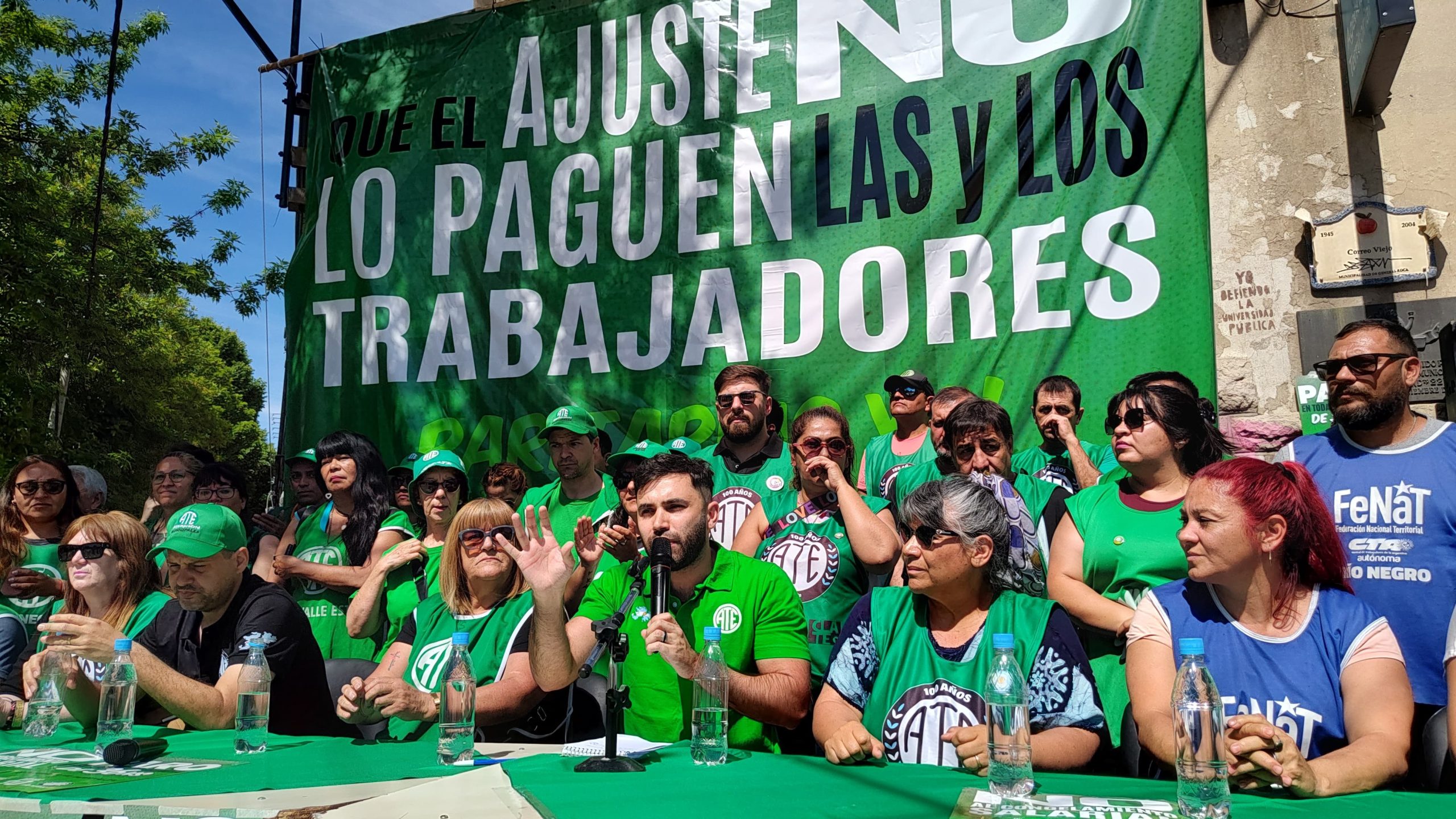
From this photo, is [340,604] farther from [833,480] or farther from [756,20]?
[756,20]

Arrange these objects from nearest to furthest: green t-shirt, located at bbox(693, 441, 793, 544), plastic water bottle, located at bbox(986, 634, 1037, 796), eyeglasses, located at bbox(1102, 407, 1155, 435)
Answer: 1. plastic water bottle, located at bbox(986, 634, 1037, 796)
2. eyeglasses, located at bbox(1102, 407, 1155, 435)
3. green t-shirt, located at bbox(693, 441, 793, 544)

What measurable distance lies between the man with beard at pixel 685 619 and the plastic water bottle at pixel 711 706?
14cm

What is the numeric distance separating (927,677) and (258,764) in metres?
1.70

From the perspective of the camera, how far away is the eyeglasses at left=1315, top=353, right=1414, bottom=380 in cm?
344

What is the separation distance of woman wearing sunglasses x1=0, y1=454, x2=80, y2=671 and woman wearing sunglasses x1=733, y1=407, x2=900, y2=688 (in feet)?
9.72

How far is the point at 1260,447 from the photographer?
4801 mm

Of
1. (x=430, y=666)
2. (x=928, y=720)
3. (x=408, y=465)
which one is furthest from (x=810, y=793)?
(x=408, y=465)

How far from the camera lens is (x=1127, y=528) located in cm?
352

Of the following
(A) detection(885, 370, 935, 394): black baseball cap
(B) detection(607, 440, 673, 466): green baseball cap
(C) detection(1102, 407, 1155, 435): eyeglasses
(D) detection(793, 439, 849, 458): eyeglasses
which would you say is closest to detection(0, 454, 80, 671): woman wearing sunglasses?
(B) detection(607, 440, 673, 466): green baseball cap

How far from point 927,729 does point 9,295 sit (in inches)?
358

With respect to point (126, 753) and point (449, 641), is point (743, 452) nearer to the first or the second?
point (449, 641)

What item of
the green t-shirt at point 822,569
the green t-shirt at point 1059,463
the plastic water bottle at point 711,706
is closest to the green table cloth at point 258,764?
the plastic water bottle at point 711,706

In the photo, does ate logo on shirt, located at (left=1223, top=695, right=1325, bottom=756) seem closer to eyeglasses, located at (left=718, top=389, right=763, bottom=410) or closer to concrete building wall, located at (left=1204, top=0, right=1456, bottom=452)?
concrete building wall, located at (left=1204, top=0, right=1456, bottom=452)

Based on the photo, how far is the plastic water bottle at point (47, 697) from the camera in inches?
117
